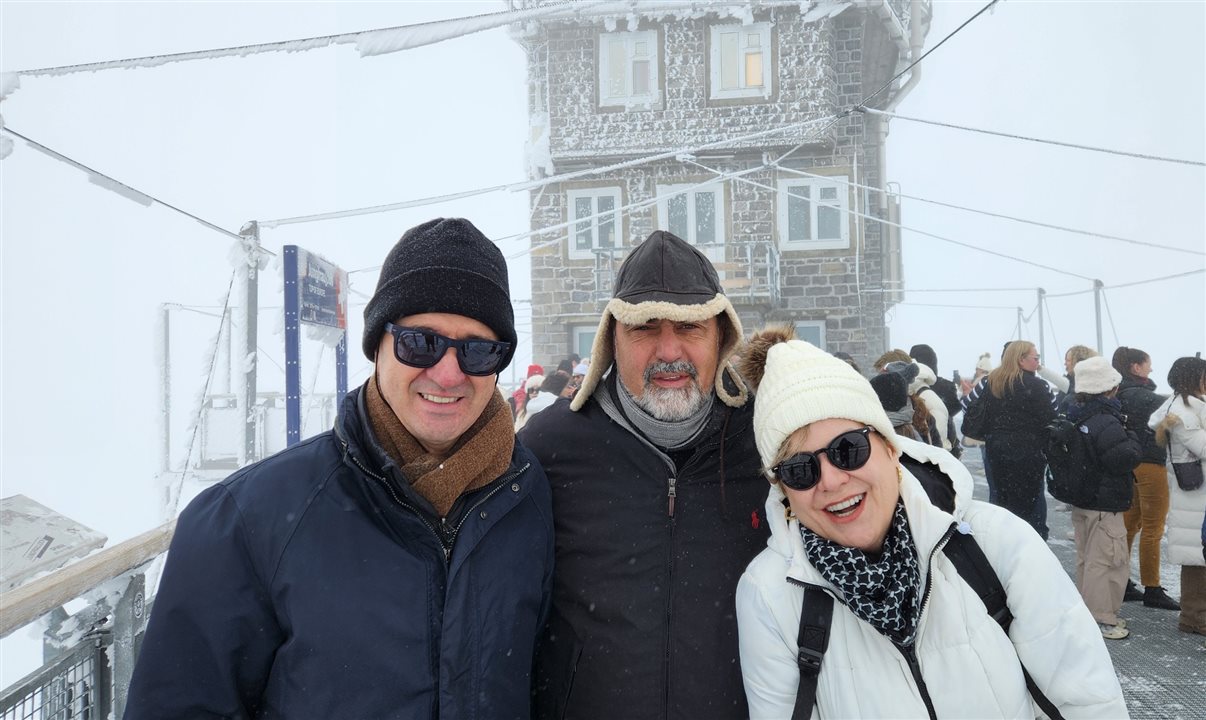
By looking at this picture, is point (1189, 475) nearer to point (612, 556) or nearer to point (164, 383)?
point (612, 556)

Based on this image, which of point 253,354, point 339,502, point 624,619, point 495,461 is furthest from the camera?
point 253,354

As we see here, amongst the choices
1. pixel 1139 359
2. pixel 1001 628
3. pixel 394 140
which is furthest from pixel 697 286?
pixel 394 140

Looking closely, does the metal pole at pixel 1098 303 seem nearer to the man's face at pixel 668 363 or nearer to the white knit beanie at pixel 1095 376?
the white knit beanie at pixel 1095 376

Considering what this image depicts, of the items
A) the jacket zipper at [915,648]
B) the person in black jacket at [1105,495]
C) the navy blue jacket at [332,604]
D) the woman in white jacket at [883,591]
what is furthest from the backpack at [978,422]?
the navy blue jacket at [332,604]

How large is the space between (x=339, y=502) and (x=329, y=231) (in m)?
91.7

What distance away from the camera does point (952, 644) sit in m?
1.73

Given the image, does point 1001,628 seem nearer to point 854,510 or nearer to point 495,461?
point 854,510

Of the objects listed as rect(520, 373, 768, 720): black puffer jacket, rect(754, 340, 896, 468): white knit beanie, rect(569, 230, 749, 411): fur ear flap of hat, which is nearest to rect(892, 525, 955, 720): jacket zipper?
rect(754, 340, 896, 468): white knit beanie

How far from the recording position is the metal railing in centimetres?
190

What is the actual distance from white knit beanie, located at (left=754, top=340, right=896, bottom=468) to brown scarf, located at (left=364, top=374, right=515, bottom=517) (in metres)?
0.69

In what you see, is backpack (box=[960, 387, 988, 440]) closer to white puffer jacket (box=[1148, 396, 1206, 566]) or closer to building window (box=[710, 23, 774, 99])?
white puffer jacket (box=[1148, 396, 1206, 566])

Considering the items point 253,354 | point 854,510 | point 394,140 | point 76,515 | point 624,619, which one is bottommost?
point 76,515

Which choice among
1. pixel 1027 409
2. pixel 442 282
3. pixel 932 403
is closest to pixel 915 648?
pixel 442 282

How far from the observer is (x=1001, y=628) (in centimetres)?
175
